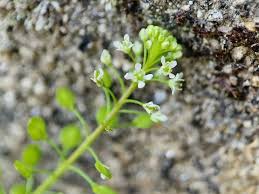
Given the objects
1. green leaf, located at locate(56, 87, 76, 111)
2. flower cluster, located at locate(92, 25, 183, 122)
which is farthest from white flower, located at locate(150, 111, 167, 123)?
green leaf, located at locate(56, 87, 76, 111)

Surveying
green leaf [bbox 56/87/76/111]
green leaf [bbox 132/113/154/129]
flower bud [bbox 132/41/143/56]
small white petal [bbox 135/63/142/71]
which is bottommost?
green leaf [bbox 132/113/154/129]

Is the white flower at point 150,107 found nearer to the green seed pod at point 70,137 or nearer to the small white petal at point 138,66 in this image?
the small white petal at point 138,66

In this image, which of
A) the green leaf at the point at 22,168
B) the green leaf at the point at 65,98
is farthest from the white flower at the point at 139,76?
the green leaf at the point at 22,168

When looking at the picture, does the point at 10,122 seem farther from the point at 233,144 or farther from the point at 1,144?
the point at 233,144

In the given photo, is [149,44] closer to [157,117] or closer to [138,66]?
[138,66]

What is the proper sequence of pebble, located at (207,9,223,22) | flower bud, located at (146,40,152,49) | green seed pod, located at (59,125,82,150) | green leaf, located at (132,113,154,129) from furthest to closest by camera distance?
green seed pod, located at (59,125,82,150), green leaf, located at (132,113,154,129), pebble, located at (207,9,223,22), flower bud, located at (146,40,152,49)

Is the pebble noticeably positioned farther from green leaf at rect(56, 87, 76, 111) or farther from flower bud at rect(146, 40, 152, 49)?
green leaf at rect(56, 87, 76, 111)
